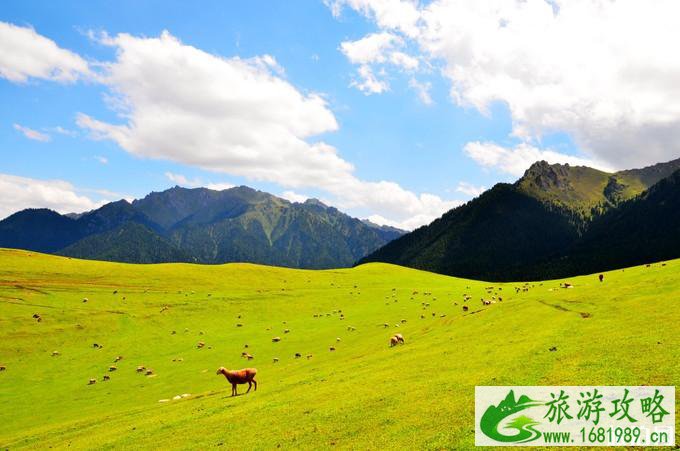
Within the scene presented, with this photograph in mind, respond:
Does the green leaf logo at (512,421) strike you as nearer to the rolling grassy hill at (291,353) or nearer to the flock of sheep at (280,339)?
the rolling grassy hill at (291,353)

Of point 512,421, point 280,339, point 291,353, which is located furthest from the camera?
point 280,339

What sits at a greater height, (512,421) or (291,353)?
(512,421)

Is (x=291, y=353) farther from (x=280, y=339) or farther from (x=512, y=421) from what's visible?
(x=512, y=421)

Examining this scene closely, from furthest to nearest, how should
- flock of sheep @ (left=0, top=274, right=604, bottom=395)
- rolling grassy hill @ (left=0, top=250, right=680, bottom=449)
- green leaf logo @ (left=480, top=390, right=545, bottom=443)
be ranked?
1. flock of sheep @ (left=0, top=274, right=604, bottom=395)
2. rolling grassy hill @ (left=0, top=250, right=680, bottom=449)
3. green leaf logo @ (left=480, top=390, right=545, bottom=443)

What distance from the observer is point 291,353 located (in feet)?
186

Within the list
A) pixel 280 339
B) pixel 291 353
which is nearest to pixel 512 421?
pixel 291 353

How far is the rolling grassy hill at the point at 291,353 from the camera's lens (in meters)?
23.0

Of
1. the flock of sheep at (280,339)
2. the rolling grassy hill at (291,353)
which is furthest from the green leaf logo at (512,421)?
the flock of sheep at (280,339)

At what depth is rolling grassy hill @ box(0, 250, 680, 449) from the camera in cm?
2302

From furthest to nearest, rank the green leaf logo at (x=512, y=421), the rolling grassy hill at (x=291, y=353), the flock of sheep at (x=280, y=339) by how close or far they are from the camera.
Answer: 1. the flock of sheep at (x=280, y=339)
2. the rolling grassy hill at (x=291, y=353)
3. the green leaf logo at (x=512, y=421)

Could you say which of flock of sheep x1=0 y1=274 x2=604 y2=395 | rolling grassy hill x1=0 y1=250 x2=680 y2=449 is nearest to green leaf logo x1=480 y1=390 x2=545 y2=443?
rolling grassy hill x1=0 y1=250 x2=680 y2=449

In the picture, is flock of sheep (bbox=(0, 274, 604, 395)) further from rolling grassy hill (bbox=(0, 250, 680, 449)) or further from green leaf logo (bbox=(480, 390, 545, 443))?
green leaf logo (bbox=(480, 390, 545, 443))

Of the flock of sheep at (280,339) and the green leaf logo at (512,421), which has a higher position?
the green leaf logo at (512,421)

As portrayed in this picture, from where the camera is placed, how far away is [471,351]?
108ft
